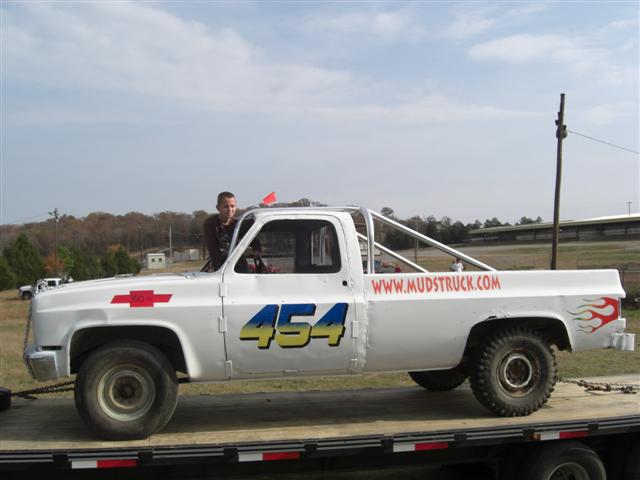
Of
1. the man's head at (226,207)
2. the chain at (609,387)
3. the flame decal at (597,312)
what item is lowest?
the chain at (609,387)

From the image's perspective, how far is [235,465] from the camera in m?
4.46

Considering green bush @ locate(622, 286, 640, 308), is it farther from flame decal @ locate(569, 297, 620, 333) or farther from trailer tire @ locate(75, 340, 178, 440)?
trailer tire @ locate(75, 340, 178, 440)

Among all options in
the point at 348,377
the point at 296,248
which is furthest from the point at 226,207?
the point at 348,377

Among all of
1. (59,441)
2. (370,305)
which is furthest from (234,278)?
(59,441)

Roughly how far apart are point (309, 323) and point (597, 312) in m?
2.59

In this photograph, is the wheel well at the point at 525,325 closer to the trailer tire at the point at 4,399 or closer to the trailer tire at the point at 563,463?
the trailer tire at the point at 563,463

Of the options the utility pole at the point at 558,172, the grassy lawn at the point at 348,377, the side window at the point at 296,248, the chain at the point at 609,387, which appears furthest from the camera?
the utility pole at the point at 558,172

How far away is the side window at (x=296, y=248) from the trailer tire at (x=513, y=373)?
4.91 feet

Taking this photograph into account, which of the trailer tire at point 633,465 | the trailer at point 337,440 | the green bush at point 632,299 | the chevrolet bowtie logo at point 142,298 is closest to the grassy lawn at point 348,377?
the trailer at point 337,440

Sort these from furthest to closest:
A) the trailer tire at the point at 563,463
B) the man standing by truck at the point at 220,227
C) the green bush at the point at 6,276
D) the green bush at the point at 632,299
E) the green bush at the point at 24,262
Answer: the green bush at the point at 24,262, the green bush at the point at 6,276, the green bush at the point at 632,299, the man standing by truck at the point at 220,227, the trailer tire at the point at 563,463

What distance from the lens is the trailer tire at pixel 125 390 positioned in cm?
438

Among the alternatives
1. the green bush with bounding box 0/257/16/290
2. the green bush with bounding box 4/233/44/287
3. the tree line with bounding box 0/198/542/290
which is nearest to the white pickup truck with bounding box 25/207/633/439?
the tree line with bounding box 0/198/542/290

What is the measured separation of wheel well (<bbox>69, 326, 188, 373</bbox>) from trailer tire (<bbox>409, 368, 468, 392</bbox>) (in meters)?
2.79

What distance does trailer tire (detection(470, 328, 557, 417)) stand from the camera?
505 cm
